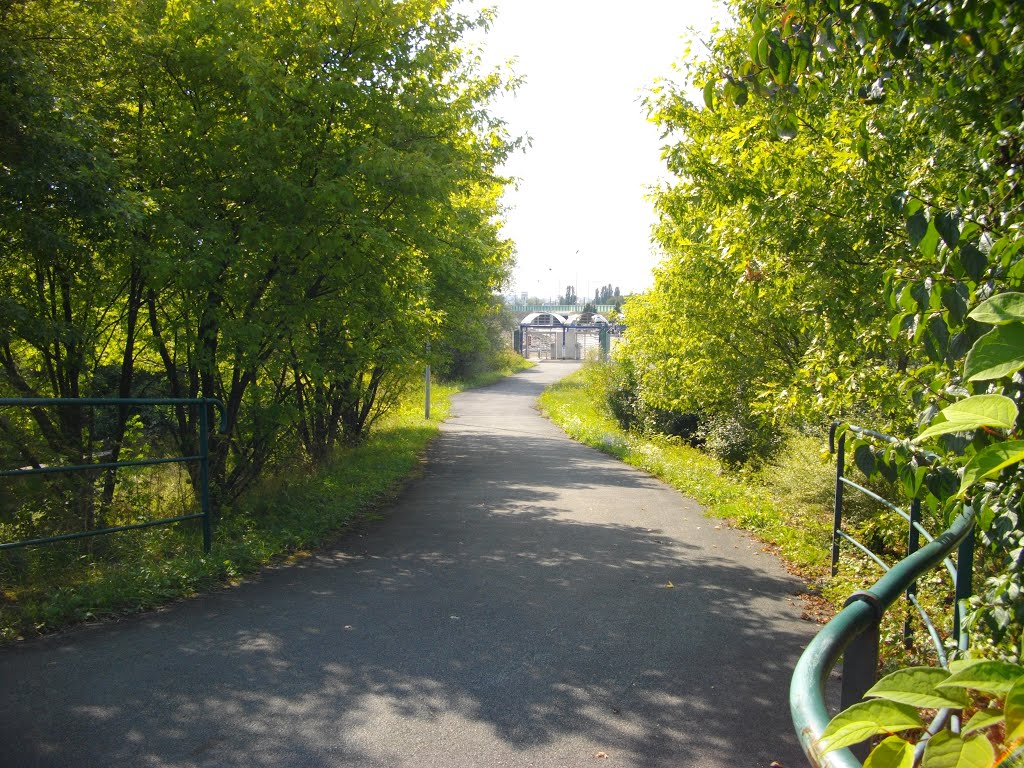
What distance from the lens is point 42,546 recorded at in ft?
22.6

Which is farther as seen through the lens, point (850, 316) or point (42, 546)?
point (850, 316)

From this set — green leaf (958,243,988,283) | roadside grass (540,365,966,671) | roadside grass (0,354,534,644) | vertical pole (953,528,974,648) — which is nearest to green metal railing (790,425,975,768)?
green leaf (958,243,988,283)

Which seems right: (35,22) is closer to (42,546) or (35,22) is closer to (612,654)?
(42,546)

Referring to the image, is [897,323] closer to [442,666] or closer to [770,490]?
[442,666]

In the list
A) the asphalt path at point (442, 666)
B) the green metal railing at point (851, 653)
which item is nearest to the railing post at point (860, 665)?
the green metal railing at point (851, 653)

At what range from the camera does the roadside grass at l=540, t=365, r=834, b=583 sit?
28.2 feet

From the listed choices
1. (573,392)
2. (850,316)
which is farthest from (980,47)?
(573,392)

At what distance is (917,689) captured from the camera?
1021mm

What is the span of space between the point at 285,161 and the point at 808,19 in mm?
6326

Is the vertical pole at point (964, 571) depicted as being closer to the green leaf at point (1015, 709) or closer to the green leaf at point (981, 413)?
the green leaf at point (981, 413)

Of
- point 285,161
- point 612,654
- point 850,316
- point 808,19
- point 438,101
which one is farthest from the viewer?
point 438,101

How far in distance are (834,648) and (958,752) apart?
1.55ft

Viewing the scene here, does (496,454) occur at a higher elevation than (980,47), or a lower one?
lower

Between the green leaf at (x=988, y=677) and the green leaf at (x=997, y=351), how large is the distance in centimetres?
38
